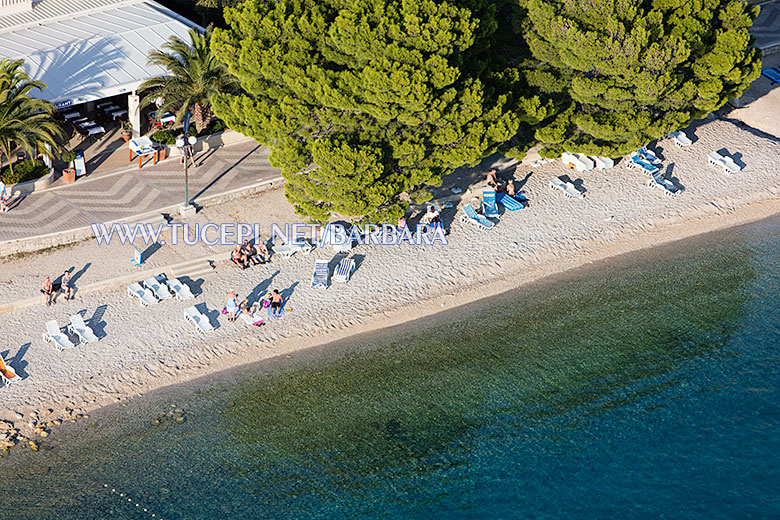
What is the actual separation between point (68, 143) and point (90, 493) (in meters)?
18.2

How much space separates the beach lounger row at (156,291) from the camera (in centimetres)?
3978

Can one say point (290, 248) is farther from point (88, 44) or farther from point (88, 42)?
point (88, 42)

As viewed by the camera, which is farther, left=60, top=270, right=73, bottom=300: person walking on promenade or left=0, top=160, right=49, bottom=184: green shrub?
left=0, top=160, right=49, bottom=184: green shrub

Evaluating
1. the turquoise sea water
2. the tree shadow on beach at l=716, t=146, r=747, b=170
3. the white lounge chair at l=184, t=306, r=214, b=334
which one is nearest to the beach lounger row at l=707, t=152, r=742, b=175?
the tree shadow on beach at l=716, t=146, r=747, b=170

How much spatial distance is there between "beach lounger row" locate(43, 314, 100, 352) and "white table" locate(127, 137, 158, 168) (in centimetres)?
1038

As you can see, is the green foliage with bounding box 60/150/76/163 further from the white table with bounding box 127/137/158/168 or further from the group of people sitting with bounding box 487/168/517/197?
the group of people sitting with bounding box 487/168/517/197

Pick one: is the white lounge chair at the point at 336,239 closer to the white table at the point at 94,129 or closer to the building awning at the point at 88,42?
the building awning at the point at 88,42

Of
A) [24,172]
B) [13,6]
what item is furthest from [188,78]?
[13,6]

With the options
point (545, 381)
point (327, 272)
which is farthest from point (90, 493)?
point (545, 381)

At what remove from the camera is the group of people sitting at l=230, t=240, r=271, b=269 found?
137 feet

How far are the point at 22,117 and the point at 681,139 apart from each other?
32.0 meters

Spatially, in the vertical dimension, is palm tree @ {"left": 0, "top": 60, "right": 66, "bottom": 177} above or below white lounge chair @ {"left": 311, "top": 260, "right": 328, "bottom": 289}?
above

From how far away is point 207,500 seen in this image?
33.4 meters

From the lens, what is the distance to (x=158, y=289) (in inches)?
1577
